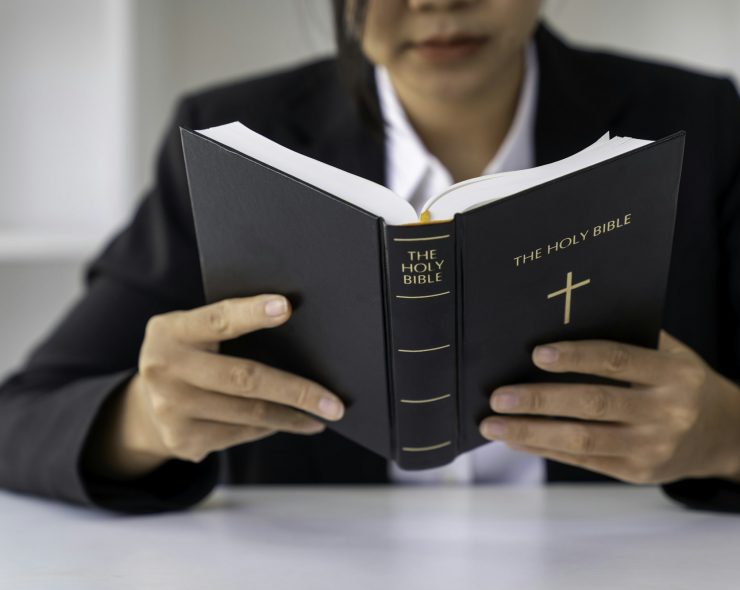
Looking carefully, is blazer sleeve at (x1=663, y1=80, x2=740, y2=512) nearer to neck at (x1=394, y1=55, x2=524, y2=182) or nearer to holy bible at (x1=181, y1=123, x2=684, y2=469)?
neck at (x1=394, y1=55, x2=524, y2=182)

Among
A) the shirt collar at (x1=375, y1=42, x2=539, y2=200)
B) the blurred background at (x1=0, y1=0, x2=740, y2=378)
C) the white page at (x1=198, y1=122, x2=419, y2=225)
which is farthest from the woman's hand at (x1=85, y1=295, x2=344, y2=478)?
the blurred background at (x1=0, y1=0, x2=740, y2=378)

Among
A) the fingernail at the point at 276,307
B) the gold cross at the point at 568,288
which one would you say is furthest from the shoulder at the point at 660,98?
the fingernail at the point at 276,307

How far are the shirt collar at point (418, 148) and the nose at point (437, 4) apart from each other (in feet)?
0.72

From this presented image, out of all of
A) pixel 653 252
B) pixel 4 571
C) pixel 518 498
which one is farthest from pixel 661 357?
pixel 4 571

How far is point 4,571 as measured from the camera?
0.77 meters

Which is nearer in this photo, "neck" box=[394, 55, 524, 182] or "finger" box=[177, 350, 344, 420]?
"finger" box=[177, 350, 344, 420]

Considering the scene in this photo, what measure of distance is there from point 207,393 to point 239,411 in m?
0.03

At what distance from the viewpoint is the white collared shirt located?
48.9 inches

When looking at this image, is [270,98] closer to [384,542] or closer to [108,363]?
[108,363]

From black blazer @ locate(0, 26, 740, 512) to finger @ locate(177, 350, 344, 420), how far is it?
333mm

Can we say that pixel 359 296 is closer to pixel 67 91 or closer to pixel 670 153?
pixel 670 153

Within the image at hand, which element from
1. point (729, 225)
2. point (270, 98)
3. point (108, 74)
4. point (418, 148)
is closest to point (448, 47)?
point (418, 148)

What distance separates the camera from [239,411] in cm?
89

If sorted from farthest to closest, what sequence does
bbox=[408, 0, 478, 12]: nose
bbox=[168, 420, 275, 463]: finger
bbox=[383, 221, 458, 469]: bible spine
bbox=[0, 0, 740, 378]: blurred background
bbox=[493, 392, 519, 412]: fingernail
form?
bbox=[0, 0, 740, 378]: blurred background < bbox=[408, 0, 478, 12]: nose < bbox=[168, 420, 275, 463]: finger < bbox=[493, 392, 519, 412]: fingernail < bbox=[383, 221, 458, 469]: bible spine
